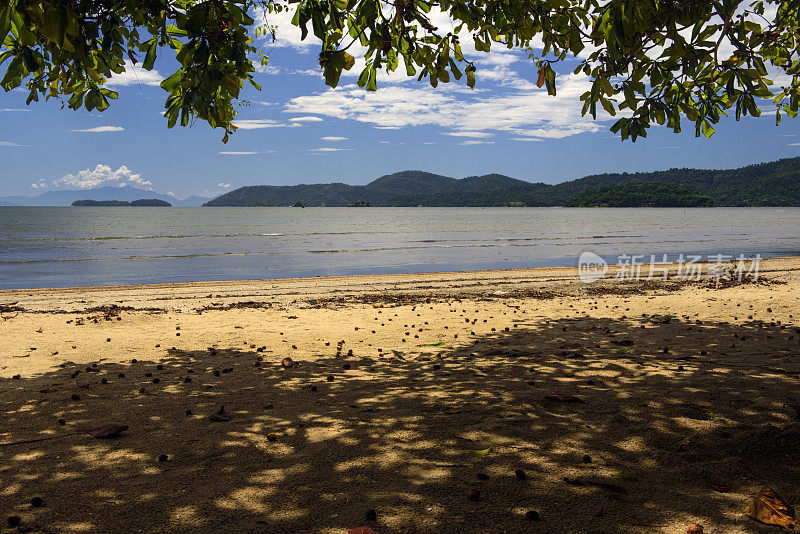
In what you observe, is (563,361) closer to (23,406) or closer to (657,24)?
(657,24)

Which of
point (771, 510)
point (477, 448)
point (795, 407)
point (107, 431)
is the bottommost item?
point (107, 431)

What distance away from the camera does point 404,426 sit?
4469 mm

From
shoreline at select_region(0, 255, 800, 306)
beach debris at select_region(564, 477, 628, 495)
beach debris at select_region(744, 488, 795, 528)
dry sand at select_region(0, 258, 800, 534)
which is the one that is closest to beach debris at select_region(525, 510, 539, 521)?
dry sand at select_region(0, 258, 800, 534)

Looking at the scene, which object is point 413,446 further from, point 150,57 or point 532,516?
point 150,57

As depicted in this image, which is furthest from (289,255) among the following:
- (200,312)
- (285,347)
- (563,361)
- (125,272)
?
(563,361)

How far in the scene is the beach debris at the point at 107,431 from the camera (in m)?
4.36

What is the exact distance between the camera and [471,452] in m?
3.91

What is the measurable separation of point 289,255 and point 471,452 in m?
33.4

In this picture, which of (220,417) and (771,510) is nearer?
(771,510)

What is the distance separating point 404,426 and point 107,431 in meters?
2.60

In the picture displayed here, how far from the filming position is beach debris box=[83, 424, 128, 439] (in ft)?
14.3

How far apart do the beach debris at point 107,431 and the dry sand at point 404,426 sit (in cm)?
9

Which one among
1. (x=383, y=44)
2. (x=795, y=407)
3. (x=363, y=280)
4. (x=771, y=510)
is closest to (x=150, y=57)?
(x=383, y=44)

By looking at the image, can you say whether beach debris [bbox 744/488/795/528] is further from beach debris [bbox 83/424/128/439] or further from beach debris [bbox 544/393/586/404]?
beach debris [bbox 83/424/128/439]
